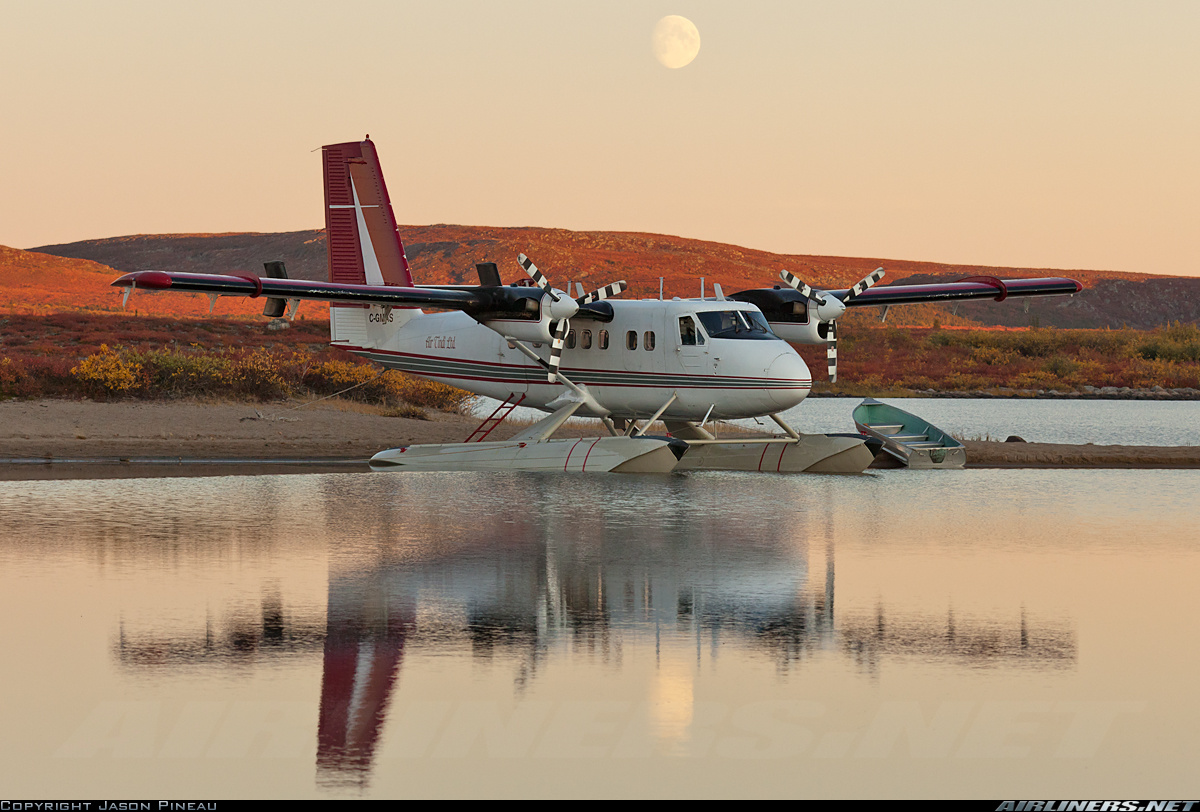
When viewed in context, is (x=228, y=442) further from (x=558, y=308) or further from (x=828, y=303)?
(x=828, y=303)

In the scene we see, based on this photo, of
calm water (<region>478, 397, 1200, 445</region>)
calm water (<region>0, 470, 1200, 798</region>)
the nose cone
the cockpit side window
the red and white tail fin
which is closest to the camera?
calm water (<region>0, 470, 1200, 798</region>)

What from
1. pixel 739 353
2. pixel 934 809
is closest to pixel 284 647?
pixel 934 809

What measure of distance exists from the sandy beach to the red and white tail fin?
4153mm

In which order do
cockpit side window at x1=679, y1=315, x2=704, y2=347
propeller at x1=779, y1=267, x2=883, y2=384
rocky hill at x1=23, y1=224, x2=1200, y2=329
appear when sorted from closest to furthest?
cockpit side window at x1=679, y1=315, x2=704, y2=347, propeller at x1=779, y1=267, x2=883, y2=384, rocky hill at x1=23, y1=224, x2=1200, y2=329

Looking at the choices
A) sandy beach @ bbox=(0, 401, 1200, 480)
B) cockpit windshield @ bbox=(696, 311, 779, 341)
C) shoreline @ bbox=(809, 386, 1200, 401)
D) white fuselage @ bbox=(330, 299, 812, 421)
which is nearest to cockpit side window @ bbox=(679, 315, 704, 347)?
white fuselage @ bbox=(330, 299, 812, 421)

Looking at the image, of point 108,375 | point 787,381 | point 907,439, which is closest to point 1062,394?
point 907,439

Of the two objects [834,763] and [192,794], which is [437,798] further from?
[834,763]

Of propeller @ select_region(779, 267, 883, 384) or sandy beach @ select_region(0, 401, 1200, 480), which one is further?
propeller @ select_region(779, 267, 883, 384)

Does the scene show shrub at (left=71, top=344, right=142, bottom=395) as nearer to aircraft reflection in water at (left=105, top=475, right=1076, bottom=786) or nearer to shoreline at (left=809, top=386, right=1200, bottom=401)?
aircraft reflection in water at (left=105, top=475, right=1076, bottom=786)

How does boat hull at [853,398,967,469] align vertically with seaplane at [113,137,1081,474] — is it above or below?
below

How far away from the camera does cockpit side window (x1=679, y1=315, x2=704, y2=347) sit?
946 inches

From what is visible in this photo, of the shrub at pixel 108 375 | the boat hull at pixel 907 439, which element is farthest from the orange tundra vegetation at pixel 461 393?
the boat hull at pixel 907 439

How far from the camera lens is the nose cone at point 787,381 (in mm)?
22812

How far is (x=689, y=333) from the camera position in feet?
79.3
